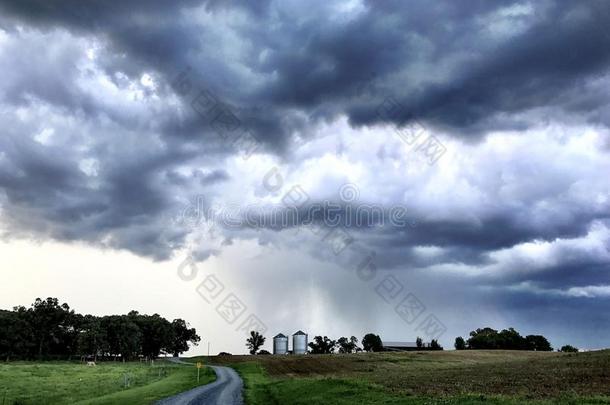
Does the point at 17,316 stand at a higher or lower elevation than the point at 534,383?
higher

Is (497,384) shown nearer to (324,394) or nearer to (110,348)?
(324,394)

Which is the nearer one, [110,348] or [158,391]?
[158,391]

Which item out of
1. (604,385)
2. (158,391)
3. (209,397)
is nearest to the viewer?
(604,385)

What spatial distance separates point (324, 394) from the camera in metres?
43.8

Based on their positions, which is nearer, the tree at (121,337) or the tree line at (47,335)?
A: the tree line at (47,335)

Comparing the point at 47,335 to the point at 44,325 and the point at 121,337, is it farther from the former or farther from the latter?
the point at 121,337

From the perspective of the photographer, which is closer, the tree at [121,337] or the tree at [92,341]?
the tree at [92,341]

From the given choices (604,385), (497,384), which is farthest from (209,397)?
(604,385)

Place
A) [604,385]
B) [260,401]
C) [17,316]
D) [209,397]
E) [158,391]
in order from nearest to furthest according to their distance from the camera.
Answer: [604,385]
[260,401]
[209,397]
[158,391]
[17,316]

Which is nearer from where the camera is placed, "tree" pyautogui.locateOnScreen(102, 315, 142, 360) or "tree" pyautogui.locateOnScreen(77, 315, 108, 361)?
"tree" pyautogui.locateOnScreen(77, 315, 108, 361)

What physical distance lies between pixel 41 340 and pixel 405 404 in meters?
188

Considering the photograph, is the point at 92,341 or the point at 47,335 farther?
the point at 47,335

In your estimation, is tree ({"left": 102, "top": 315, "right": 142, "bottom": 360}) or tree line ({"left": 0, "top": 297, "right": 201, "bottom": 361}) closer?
tree line ({"left": 0, "top": 297, "right": 201, "bottom": 361})

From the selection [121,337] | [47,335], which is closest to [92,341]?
[121,337]
